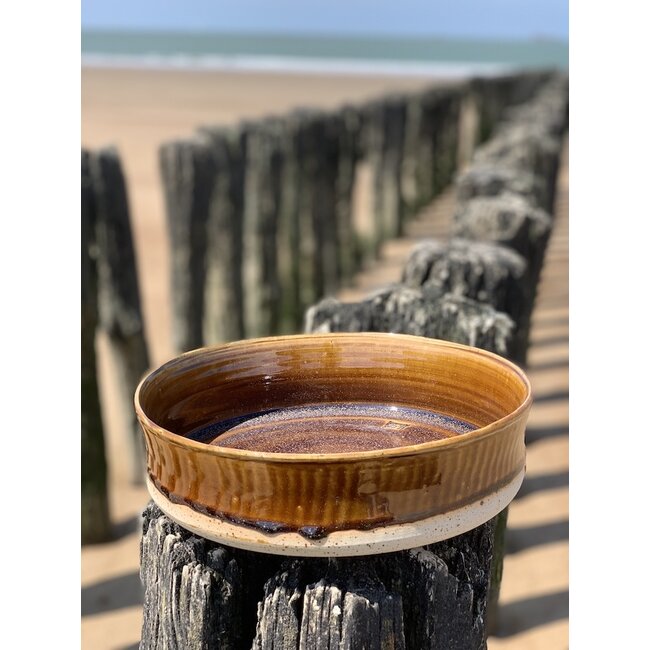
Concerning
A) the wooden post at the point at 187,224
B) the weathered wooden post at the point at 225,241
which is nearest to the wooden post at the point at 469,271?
the wooden post at the point at 187,224

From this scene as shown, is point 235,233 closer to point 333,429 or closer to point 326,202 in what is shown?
point 326,202

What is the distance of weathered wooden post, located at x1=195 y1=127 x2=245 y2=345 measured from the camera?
5094mm

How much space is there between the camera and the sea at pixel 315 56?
48.7 meters

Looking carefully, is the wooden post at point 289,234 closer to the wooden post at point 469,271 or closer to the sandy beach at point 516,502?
the sandy beach at point 516,502

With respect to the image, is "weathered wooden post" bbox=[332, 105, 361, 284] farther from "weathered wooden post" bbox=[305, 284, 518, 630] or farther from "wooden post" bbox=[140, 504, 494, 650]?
"wooden post" bbox=[140, 504, 494, 650]

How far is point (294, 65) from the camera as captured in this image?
170 feet

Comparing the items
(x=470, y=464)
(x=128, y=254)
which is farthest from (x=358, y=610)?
(x=128, y=254)

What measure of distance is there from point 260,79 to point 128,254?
120ft

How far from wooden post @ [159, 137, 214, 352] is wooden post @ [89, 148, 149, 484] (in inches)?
22.3

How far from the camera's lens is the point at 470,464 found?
1181 millimetres

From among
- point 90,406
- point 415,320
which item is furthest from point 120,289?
point 415,320

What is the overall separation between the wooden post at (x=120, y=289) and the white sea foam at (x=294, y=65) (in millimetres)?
39730

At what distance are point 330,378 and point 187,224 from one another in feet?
10.7

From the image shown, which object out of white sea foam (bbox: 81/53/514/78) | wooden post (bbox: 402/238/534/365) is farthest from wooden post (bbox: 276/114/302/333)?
white sea foam (bbox: 81/53/514/78)
